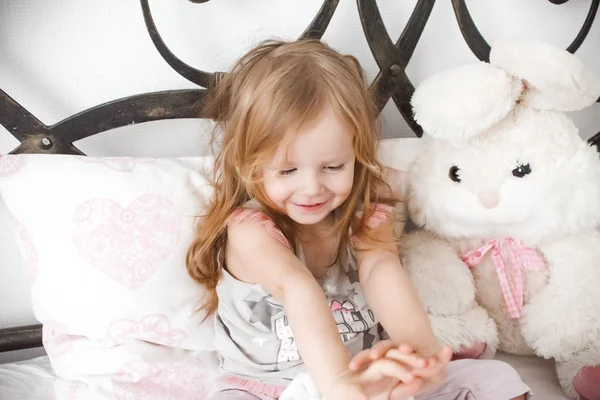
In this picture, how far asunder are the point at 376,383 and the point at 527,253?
492 mm

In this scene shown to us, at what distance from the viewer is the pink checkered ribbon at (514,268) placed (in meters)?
1.10

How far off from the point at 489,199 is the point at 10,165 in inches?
30.8

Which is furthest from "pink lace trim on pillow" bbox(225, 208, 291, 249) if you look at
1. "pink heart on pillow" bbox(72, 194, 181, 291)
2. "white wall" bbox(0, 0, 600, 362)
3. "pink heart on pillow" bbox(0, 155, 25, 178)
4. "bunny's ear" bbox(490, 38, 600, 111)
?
"bunny's ear" bbox(490, 38, 600, 111)

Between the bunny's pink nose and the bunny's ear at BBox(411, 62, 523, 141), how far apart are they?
0.10 metres

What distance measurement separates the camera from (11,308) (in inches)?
46.7

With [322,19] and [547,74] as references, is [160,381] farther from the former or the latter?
[547,74]

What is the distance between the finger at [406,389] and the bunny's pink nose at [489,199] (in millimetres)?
409

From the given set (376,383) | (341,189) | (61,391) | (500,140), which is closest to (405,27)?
(500,140)

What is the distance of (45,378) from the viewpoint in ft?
3.54

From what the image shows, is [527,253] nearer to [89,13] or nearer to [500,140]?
[500,140]

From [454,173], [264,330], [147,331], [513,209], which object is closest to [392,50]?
[454,173]

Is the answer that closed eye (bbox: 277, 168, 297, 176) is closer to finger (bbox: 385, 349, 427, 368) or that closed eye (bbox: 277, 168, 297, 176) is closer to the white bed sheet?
finger (bbox: 385, 349, 427, 368)

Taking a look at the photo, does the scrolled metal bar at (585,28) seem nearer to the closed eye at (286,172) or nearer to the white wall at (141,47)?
the white wall at (141,47)

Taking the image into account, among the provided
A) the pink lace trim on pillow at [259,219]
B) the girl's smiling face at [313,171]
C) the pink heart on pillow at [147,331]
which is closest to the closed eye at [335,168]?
the girl's smiling face at [313,171]
